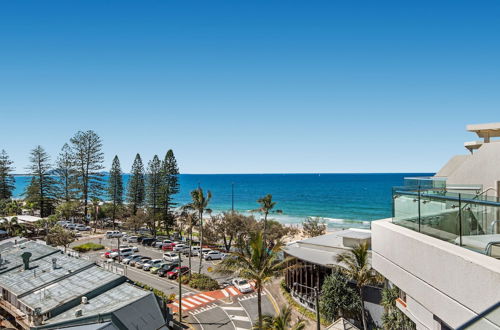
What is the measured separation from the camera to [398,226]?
9289 millimetres

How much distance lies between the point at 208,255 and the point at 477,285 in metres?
34.8

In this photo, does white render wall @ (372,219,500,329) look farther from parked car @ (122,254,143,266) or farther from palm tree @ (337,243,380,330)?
parked car @ (122,254,143,266)

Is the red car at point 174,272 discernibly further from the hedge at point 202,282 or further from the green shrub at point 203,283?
the green shrub at point 203,283

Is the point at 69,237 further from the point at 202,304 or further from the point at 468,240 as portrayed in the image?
the point at 468,240

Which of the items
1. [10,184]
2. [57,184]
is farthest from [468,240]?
[10,184]

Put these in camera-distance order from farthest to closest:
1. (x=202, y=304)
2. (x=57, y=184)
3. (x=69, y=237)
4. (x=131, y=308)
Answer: (x=57, y=184) → (x=69, y=237) → (x=202, y=304) → (x=131, y=308)

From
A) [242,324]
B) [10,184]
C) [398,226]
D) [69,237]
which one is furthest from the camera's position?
[10,184]

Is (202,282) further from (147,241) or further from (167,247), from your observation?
(147,241)

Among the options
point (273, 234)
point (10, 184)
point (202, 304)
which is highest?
point (10, 184)

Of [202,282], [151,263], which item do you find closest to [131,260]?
[151,263]

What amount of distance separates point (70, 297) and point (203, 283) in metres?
13.9

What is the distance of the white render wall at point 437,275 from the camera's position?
5.50 metres

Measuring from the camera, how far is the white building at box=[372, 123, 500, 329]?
5715 millimetres

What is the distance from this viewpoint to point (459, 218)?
22.7ft
